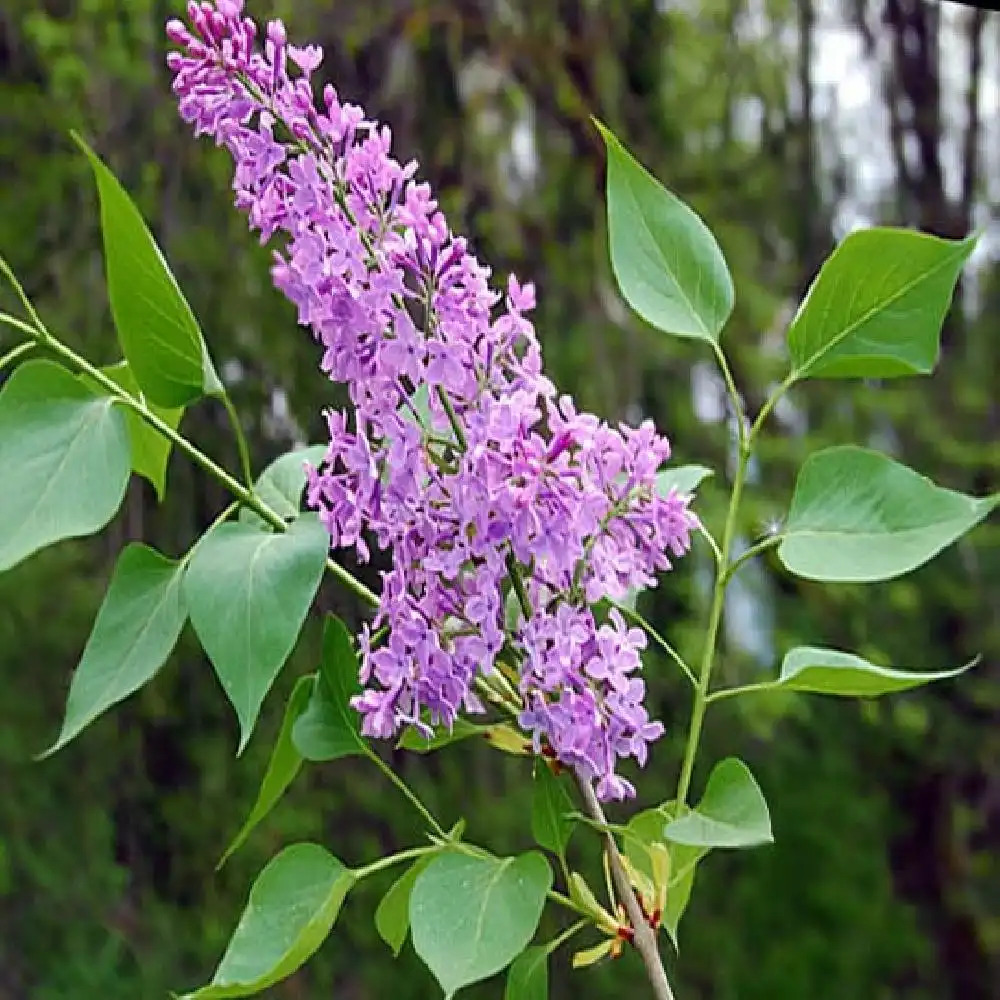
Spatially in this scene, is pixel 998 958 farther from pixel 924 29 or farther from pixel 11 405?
pixel 11 405

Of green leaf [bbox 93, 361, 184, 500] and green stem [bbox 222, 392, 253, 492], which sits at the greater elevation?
green stem [bbox 222, 392, 253, 492]

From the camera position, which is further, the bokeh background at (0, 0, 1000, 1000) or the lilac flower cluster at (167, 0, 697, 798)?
the bokeh background at (0, 0, 1000, 1000)

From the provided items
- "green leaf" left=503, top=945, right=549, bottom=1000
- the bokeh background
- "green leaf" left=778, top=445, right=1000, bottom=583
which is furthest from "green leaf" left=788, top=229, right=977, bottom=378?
the bokeh background

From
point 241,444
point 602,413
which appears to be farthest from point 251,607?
point 602,413

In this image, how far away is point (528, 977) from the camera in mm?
276

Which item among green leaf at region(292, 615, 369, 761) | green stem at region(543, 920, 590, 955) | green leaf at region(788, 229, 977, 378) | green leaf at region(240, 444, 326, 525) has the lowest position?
green stem at region(543, 920, 590, 955)

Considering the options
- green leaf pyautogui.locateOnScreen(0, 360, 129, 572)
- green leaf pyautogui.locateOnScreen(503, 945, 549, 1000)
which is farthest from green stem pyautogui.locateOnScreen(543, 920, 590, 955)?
green leaf pyautogui.locateOnScreen(0, 360, 129, 572)

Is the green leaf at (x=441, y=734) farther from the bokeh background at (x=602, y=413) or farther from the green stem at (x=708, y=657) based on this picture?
the bokeh background at (x=602, y=413)

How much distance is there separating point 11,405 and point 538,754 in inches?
4.2

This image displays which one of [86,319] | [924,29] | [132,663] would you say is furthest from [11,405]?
[924,29]

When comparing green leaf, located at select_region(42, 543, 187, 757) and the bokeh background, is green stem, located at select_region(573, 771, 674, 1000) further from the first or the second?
the bokeh background

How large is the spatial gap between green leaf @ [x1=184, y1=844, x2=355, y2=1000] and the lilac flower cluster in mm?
29

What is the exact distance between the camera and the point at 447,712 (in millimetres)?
249

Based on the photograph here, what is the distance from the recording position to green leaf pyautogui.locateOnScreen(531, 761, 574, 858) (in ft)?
0.86
